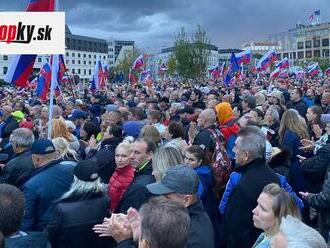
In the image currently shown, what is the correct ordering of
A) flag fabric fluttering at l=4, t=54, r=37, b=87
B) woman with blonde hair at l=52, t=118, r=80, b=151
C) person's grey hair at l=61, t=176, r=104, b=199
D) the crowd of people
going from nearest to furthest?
1. the crowd of people
2. person's grey hair at l=61, t=176, r=104, b=199
3. woman with blonde hair at l=52, t=118, r=80, b=151
4. flag fabric fluttering at l=4, t=54, r=37, b=87

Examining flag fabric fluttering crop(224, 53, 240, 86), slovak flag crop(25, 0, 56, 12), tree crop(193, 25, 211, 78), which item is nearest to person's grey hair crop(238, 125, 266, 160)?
slovak flag crop(25, 0, 56, 12)

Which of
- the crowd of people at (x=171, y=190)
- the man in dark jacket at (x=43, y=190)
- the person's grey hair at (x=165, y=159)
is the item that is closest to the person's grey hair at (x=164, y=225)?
the crowd of people at (x=171, y=190)

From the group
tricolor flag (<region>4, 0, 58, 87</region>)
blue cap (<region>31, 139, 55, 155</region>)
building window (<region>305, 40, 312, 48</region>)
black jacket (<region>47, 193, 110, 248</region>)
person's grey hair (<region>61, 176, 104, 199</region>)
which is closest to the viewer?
black jacket (<region>47, 193, 110, 248</region>)

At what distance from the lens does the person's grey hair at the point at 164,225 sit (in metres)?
2.78

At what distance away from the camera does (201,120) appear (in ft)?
24.3

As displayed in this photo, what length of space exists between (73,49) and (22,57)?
131414mm

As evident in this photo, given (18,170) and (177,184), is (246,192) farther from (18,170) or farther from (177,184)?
(18,170)

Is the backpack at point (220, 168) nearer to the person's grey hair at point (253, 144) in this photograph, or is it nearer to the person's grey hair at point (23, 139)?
the person's grey hair at point (253, 144)

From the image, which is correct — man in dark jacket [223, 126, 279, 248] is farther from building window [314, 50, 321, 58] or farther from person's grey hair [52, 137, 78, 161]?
building window [314, 50, 321, 58]

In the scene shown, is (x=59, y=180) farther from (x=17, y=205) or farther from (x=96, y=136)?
(x=96, y=136)

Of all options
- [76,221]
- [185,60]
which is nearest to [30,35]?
[76,221]

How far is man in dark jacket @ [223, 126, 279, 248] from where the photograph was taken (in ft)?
15.6

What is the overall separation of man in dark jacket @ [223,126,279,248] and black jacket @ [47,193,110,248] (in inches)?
48.2

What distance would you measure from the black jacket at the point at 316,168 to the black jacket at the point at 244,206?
1445 millimetres
